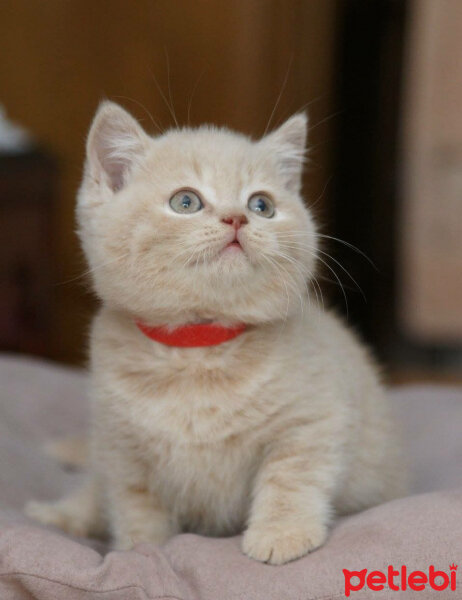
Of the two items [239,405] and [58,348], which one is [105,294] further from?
[58,348]

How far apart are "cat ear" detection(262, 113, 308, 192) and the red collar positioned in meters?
0.31

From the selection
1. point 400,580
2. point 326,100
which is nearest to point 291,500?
point 400,580

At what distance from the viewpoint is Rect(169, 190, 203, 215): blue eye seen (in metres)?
1.25

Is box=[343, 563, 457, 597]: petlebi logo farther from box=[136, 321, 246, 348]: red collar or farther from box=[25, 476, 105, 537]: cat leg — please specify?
box=[25, 476, 105, 537]: cat leg

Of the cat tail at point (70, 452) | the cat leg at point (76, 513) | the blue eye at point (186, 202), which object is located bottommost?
the cat tail at point (70, 452)

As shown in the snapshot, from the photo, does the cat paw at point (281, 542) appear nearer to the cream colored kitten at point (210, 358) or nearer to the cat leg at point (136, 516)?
the cream colored kitten at point (210, 358)

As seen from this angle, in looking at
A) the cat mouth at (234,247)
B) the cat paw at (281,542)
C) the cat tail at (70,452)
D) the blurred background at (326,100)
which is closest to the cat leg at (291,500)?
the cat paw at (281,542)

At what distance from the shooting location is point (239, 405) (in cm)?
127

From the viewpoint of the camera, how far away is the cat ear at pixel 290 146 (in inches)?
57.1

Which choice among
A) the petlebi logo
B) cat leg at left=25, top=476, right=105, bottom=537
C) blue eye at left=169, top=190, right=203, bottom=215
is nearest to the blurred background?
cat leg at left=25, top=476, right=105, bottom=537

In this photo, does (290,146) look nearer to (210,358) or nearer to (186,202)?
(186,202)

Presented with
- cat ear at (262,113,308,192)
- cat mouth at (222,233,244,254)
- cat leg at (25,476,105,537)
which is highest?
cat ear at (262,113,308,192)

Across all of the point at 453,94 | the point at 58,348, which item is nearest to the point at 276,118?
the point at 453,94

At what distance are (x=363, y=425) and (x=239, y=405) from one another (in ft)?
0.95
